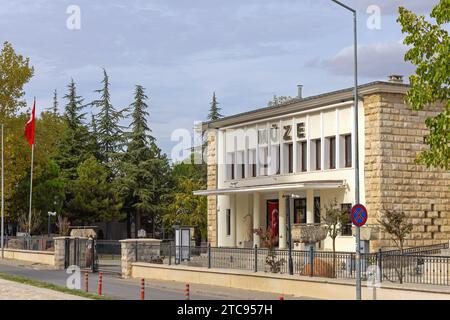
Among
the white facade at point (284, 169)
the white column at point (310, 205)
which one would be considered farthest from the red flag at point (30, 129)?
the white column at point (310, 205)

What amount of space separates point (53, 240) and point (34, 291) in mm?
24027

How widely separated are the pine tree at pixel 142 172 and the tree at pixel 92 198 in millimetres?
1508

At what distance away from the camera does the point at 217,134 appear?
56000mm

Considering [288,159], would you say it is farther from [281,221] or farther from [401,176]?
[401,176]

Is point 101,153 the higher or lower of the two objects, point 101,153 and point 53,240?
the higher

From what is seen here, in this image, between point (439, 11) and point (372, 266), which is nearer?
point (439, 11)

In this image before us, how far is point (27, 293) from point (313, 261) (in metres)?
9.85

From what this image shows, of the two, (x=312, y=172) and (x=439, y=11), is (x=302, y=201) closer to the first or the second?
(x=312, y=172)

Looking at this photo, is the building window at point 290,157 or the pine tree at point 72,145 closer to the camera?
the building window at point 290,157

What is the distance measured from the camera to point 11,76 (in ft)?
214

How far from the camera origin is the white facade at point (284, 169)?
43.9 m

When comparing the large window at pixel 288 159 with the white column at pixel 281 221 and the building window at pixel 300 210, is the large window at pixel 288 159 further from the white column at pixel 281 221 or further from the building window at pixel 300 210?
the building window at pixel 300 210

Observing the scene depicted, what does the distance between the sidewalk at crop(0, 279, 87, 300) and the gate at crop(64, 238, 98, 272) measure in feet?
37.6
